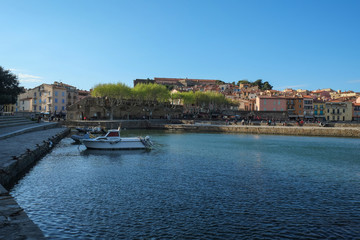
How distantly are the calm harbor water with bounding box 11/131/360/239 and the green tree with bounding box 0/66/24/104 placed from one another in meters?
32.2

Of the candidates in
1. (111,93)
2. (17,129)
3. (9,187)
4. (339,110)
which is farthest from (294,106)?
(9,187)

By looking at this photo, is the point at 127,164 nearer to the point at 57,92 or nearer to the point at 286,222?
the point at 286,222

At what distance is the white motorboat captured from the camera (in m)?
31.7

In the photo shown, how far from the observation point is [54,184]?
53.3 feet

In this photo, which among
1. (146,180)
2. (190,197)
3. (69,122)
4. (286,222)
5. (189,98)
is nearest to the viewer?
(286,222)

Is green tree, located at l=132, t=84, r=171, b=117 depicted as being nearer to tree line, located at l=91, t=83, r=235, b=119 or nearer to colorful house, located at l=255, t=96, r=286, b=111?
tree line, located at l=91, t=83, r=235, b=119

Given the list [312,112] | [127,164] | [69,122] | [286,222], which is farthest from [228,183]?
[312,112]

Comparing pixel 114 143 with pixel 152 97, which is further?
pixel 152 97

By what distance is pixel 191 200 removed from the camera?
532 inches

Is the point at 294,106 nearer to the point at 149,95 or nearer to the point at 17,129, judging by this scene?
the point at 149,95

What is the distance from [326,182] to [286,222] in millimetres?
8175

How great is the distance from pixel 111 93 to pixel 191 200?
240 ft

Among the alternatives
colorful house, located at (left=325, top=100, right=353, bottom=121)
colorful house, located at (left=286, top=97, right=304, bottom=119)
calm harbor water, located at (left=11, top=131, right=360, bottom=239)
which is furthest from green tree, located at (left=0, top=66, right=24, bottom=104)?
colorful house, located at (left=325, top=100, right=353, bottom=121)

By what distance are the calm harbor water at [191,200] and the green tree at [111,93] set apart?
6054 centimetres
